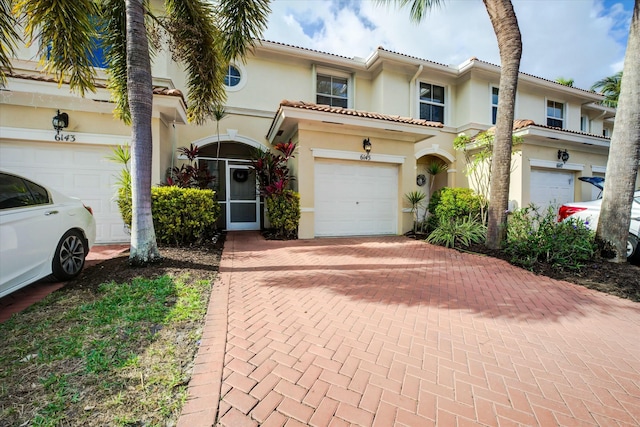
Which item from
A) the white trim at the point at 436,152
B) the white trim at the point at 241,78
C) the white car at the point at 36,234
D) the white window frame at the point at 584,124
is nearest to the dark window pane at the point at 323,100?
the white trim at the point at 241,78

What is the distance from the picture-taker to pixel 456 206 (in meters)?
9.38

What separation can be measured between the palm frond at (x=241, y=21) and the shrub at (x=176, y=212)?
11.3ft

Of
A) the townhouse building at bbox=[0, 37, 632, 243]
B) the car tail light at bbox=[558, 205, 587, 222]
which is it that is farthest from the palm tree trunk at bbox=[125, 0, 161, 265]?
the car tail light at bbox=[558, 205, 587, 222]

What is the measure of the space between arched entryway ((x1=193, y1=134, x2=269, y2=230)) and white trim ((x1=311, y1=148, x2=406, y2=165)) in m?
2.97

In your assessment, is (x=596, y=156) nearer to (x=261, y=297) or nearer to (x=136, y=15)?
(x=261, y=297)

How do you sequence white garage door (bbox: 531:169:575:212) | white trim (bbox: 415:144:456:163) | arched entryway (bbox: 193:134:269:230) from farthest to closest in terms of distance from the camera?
white trim (bbox: 415:144:456:163)
arched entryway (bbox: 193:134:269:230)
white garage door (bbox: 531:169:575:212)

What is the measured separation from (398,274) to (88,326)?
4.35 m

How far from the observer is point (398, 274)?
489 cm

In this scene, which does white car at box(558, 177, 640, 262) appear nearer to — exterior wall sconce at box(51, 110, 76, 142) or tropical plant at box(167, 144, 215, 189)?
tropical plant at box(167, 144, 215, 189)

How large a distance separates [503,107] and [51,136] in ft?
36.5

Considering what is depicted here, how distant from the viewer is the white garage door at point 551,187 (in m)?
10.1

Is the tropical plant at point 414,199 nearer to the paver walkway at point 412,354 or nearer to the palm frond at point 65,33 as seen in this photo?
the paver walkway at point 412,354

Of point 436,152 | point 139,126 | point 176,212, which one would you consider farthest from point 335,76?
point 139,126

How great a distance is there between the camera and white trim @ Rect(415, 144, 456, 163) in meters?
11.2
